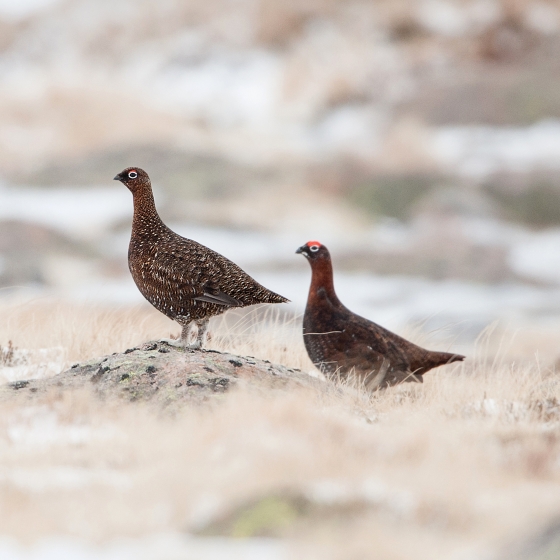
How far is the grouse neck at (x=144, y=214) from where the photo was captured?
7.42 meters

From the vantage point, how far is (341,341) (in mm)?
7934

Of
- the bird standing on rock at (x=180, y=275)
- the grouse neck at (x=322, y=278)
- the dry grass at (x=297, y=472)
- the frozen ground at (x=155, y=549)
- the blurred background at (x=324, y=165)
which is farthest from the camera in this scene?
the blurred background at (x=324, y=165)

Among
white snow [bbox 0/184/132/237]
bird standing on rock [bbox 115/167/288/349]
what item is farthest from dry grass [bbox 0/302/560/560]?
white snow [bbox 0/184/132/237]

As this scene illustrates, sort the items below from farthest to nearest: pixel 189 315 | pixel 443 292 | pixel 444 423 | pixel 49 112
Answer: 1. pixel 49 112
2. pixel 443 292
3. pixel 189 315
4. pixel 444 423

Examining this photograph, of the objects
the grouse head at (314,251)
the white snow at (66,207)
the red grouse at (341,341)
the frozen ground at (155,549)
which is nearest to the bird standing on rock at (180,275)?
the red grouse at (341,341)

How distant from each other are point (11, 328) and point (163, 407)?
358 centimetres

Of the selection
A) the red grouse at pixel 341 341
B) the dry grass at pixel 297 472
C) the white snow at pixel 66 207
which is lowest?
the dry grass at pixel 297 472

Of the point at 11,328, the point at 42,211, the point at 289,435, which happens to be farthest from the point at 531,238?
the point at 289,435

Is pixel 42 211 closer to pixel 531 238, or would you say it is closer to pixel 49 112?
pixel 49 112

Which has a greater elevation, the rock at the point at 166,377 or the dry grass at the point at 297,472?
the rock at the point at 166,377

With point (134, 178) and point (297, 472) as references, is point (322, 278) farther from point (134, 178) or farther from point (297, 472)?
point (297, 472)

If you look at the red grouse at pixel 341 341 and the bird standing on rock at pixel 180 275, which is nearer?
the bird standing on rock at pixel 180 275

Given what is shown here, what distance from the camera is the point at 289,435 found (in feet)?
18.2

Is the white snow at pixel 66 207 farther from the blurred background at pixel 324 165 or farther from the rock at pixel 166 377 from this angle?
the rock at pixel 166 377
